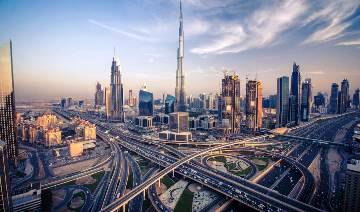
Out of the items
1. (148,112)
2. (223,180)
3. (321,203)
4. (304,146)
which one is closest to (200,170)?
(223,180)

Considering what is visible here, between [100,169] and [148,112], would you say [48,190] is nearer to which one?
[100,169]

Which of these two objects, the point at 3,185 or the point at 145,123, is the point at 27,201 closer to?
the point at 3,185

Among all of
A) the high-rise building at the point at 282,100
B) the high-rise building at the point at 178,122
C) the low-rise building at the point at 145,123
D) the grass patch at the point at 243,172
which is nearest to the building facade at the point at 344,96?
the high-rise building at the point at 282,100

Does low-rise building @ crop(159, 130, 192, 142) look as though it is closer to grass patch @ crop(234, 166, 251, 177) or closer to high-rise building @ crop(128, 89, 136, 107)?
grass patch @ crop(234, 166, 251, 177)

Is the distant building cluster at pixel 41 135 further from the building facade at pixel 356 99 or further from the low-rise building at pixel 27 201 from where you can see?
the building facade at pixel 356 99

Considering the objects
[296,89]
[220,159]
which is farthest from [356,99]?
[220,159]

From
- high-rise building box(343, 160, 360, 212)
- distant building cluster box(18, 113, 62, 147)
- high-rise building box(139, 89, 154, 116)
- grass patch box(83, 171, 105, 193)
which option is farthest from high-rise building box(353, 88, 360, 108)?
distant building cluster box(18, 113, 62, 147)
